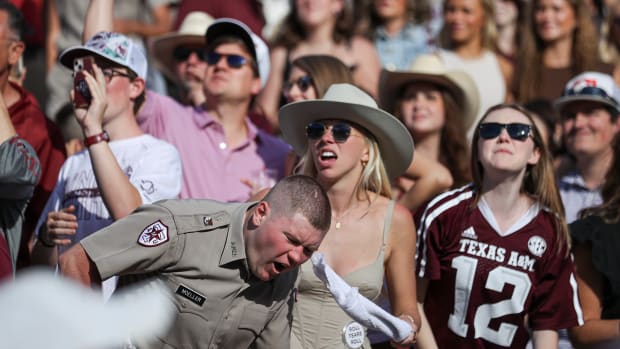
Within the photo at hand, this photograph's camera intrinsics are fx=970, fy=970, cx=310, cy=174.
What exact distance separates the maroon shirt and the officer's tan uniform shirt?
5.36ft

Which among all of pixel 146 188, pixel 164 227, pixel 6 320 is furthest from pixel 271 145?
pixel 6 320

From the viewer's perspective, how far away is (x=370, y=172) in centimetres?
470

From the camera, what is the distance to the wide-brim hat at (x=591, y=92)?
6.04m

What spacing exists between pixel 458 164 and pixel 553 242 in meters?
1.42

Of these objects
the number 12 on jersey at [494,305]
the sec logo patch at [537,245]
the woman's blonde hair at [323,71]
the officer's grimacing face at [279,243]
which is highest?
the woman's blonde hair at [323,71]

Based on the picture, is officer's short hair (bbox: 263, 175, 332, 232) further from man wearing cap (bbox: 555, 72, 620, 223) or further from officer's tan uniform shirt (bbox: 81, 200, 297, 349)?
man wearing cap (bbox: 555, 72, 620, 223)

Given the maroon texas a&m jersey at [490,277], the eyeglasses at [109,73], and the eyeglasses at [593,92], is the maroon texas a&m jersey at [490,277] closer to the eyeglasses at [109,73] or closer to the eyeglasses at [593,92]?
the eyeglasses at [593,92]

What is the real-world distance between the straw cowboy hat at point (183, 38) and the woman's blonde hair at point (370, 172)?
2274mm

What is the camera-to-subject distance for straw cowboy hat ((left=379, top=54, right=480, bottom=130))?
6.35 metres

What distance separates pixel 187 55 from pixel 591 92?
2.70m

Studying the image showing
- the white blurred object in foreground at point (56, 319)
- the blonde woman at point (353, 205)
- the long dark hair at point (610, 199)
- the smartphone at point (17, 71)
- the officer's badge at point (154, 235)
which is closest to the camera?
the white blurred object in foreground at point (56, 319)

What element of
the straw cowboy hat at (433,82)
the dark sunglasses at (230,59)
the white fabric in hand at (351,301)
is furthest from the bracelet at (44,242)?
the straw cowboy hat at (433,82)

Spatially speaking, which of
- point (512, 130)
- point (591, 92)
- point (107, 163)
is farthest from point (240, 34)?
point (591, 92)

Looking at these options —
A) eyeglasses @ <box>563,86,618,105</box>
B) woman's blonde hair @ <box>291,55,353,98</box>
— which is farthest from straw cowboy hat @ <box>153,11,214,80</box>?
eyeglasses @ <box>563,86,618,105</box>
